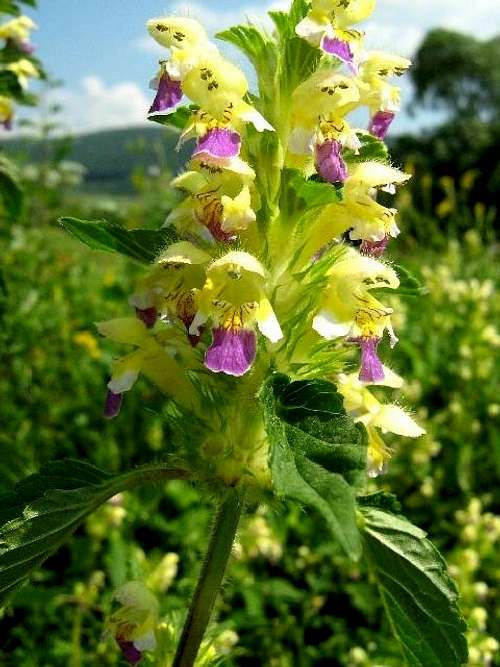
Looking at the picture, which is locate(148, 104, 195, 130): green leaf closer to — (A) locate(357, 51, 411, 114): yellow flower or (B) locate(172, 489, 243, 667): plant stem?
(A) locate(357, 51, 411, 114): yellow flower

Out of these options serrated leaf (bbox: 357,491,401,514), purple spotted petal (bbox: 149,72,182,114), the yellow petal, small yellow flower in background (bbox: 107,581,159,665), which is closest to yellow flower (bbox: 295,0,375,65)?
purple spotted petal (bbox: 149,72,182,114)

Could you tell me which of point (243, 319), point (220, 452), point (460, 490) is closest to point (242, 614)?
point (460, 490)

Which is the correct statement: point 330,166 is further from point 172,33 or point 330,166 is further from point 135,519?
point 135,519

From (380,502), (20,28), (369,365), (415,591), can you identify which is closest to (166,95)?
(369,365)

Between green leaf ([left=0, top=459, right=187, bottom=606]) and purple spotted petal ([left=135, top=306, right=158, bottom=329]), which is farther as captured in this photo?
purple spotted petal ([left=135, top=306, right=158, bottom=329])

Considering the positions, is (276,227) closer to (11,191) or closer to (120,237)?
(120,237)

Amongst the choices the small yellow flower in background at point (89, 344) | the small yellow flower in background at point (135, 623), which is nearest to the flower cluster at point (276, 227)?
the small yellow flower in background at point (135, 623)

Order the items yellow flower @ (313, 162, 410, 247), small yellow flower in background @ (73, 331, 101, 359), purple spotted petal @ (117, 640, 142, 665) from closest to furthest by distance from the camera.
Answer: yellow flower @ (313, 162, 410, 247), purple spotted petal @ (117, 640, 142, 665), small yellow flower in background @ (73, 331, 101, 359)

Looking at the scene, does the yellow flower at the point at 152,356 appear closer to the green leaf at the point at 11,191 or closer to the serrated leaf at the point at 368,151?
the serrated leaf at the point at 368,151
